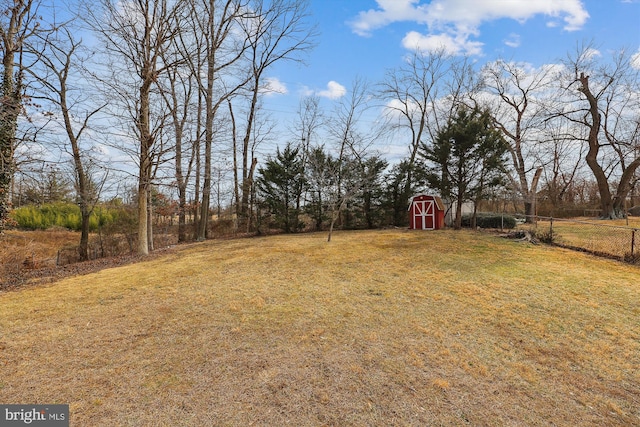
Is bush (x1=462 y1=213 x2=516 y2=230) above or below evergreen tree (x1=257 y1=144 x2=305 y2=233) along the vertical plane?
below

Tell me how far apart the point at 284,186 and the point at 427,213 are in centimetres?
749

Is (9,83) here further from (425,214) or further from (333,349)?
(425,214)

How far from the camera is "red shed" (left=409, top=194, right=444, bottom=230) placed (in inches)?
550

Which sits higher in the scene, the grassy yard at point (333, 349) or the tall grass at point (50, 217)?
the tall grass at point (50, 217)

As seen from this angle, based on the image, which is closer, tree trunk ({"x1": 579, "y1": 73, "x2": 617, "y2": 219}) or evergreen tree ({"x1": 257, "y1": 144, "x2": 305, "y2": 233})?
evergreen tree ({"x1": 257, "y1": 144, "x2": 305, "y2": 233})

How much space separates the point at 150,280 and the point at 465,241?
9.37 metres

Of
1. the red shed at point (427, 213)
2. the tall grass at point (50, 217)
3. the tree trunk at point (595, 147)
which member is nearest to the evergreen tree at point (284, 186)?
the red shed at point (427, 213)

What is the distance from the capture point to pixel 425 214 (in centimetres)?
1407

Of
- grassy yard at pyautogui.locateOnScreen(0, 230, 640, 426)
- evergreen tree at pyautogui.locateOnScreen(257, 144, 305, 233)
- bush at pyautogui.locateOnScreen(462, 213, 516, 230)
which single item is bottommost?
grassy yard at pyautogui.locateOnScreen(0, 230, 640, 426)

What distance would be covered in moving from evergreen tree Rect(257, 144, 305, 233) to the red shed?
238 inches

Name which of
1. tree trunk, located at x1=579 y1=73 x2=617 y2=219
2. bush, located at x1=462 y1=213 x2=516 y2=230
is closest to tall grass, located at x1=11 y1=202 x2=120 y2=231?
bush, located at x1=462 y1=213 x2=516 y2=230

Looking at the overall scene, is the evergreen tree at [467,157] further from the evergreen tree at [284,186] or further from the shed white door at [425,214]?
the evergreen tree at [284,186]

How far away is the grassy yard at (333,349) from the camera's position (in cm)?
224

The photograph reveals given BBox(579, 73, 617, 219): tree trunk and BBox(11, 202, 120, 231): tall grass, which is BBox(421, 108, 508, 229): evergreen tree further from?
BBox(11, 202, 120, 231): tall grass
